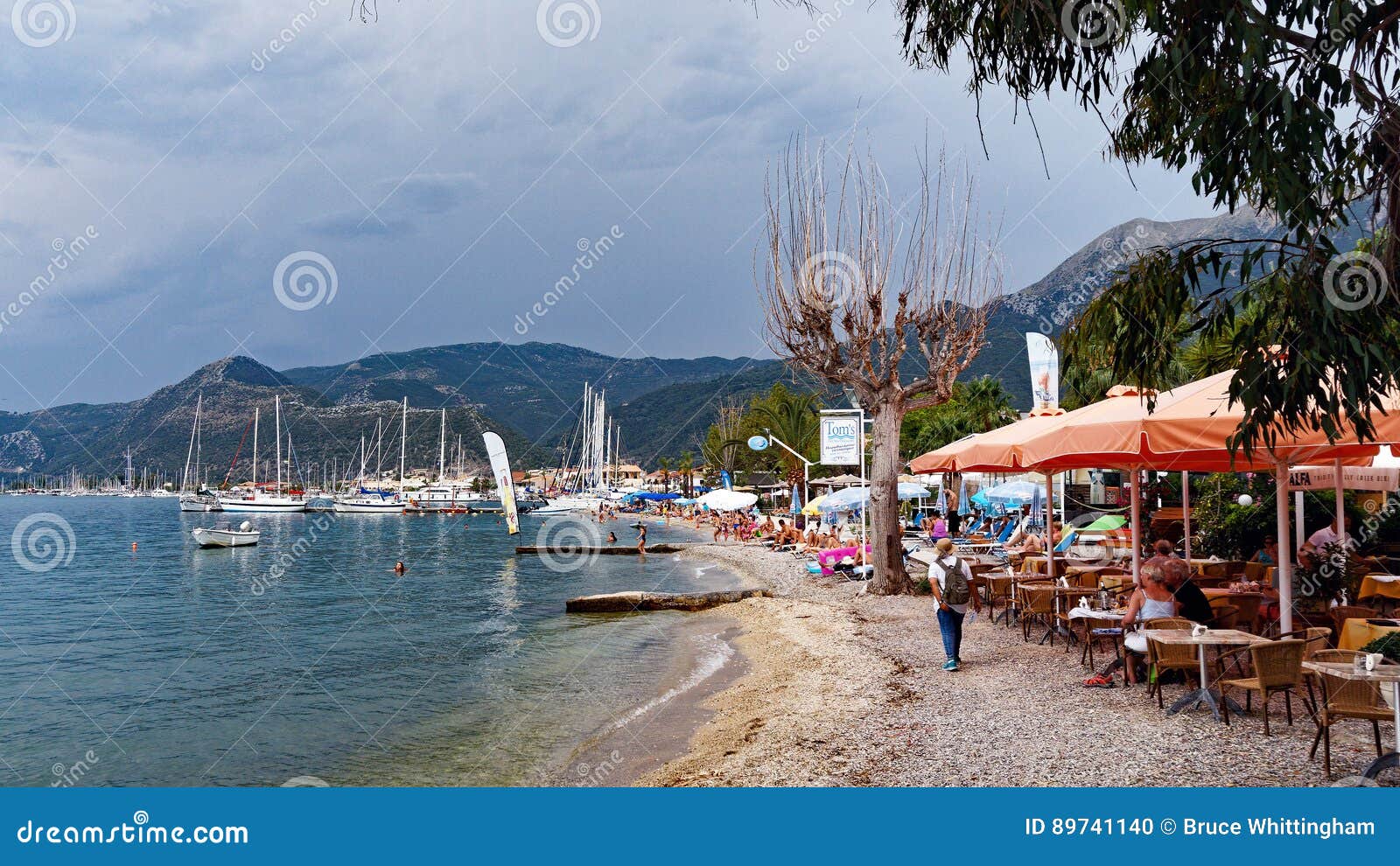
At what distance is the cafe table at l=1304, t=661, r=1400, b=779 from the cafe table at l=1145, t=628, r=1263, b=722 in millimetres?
1467

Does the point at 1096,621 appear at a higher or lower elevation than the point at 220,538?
higher

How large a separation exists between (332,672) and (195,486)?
449 ft

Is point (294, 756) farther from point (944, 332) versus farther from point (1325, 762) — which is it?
point (944, 332)

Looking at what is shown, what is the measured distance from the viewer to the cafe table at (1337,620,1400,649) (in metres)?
7.93

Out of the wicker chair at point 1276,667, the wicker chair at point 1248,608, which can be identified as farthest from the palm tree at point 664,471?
the wicker chair at point 1276,667

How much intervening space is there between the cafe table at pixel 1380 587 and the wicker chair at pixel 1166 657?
4.10m

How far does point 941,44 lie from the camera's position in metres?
5.67

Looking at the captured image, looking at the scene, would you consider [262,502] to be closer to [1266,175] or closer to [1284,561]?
[1284,561]

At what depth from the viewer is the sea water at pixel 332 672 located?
1275 cm

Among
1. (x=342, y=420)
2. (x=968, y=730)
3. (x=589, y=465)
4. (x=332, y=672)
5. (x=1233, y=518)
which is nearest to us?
(x=968, y=730)

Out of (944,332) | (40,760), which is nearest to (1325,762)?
(944,332)

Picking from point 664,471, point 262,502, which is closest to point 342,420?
point 262,502

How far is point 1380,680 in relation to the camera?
5.87 metres

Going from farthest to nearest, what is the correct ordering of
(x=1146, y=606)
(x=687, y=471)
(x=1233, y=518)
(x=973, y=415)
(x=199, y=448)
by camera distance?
(x=199, y=448), (x=687, y=471), (x=973, y=415), (x=1233, y=518), (x=1146, y=606)
